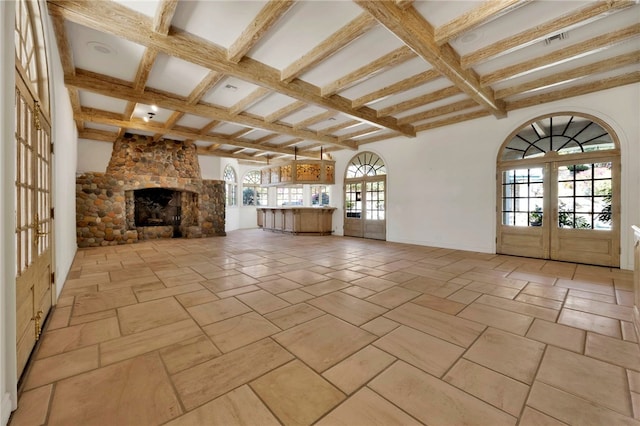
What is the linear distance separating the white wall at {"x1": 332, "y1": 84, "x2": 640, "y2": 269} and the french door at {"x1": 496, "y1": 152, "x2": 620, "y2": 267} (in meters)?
0.15

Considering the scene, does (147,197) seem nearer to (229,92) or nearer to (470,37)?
(229,92)

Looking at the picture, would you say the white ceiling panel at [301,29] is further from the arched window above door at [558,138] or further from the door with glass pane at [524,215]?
the door with glass pane at [524,215]

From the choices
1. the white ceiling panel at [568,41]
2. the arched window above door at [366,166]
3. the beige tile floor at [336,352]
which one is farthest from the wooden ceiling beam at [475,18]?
the arched window above door at [366,166]

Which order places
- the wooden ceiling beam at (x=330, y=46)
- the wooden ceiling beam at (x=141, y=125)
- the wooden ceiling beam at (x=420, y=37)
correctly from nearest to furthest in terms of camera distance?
the wooden ceiling beam at (x=420, y=37), the wooden ceiling beam at (x=330, y=46), the wooden ceiling beam at (x=141, y=125)

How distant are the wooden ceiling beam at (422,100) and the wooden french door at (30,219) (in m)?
4.59

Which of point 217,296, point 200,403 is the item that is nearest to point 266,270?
point 217,296

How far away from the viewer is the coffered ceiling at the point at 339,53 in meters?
2.42

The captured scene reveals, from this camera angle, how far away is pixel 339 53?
10.3 feet

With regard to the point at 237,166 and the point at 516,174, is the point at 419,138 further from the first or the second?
the point at 237,166

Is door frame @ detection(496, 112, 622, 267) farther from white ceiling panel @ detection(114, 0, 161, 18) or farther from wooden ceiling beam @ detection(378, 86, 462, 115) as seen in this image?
white ceiling panel @ detection(114, 0, 161, 18)

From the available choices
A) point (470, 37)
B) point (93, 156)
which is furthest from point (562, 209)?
point (93, 156)

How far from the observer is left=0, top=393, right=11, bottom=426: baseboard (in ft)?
3.54

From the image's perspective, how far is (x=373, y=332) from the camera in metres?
1.97

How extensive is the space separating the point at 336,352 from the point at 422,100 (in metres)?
4.19
